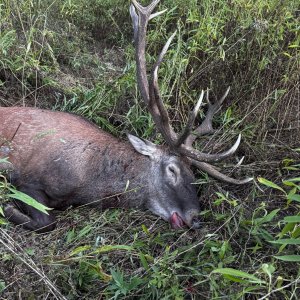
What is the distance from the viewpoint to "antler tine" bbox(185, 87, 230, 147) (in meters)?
4.75

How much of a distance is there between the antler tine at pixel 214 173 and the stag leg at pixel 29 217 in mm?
1246

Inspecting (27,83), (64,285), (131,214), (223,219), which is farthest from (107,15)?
(64,285)

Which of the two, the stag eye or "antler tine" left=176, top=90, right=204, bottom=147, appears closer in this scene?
"antler tine" left=176, top=90, right=204, bottom=147

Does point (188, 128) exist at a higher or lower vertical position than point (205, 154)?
higher

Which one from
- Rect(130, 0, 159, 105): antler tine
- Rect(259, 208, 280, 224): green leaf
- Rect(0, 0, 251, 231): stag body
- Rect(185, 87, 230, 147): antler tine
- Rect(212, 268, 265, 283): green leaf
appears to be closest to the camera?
Rect(212, 268, 265, 283): green leaf

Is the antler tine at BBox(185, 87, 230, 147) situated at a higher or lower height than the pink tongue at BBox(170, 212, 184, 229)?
higher

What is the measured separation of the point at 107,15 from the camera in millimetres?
6086

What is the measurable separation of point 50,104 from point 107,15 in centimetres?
134

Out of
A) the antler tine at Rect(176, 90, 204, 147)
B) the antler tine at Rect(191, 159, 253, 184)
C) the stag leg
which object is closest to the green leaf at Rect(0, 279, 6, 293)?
the stag leg

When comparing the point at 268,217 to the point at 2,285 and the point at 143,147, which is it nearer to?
the point at 143,147

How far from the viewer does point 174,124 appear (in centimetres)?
505

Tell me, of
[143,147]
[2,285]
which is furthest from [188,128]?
[2,285]

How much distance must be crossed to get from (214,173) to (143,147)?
2.11ft

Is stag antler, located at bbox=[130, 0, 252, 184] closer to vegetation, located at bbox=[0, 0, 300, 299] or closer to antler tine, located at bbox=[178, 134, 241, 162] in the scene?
antler tine, located at bbox=[178, 134, 241, 162]
